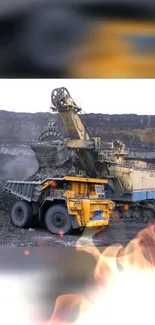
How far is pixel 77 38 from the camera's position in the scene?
94.1 inches

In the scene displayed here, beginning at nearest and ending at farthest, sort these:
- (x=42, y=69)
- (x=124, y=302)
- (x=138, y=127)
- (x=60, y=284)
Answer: (x=124, y=302), (x=60, y=284), (x=42, y=69), (x=138, y=127)

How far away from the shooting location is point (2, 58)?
260cm

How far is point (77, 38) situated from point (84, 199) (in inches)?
46.0

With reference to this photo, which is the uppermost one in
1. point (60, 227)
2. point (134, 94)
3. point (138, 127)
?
point (134, 94)

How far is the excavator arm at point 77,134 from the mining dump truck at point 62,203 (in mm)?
→ 140

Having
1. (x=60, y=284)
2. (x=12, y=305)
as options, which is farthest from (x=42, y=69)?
(x=12, y=305)

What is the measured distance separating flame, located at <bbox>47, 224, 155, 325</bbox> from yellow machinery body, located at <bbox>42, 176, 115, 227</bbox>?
0.37 feet

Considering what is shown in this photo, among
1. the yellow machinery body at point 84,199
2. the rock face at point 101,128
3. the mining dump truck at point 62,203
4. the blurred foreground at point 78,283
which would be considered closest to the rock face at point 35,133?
the rock face at point 101,128

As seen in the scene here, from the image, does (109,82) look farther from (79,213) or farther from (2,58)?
(79,213)

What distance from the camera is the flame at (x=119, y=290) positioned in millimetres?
1654

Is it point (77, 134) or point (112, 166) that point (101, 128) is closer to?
point (77, 134)

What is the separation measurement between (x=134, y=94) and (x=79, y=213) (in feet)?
3.15

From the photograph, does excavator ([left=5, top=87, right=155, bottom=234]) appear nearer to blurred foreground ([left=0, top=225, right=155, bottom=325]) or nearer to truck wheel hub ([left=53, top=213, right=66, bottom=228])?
truck wheel hub ([left=53, top=213, right=66, bottom=228])

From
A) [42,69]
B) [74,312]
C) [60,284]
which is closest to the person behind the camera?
[74,312]
